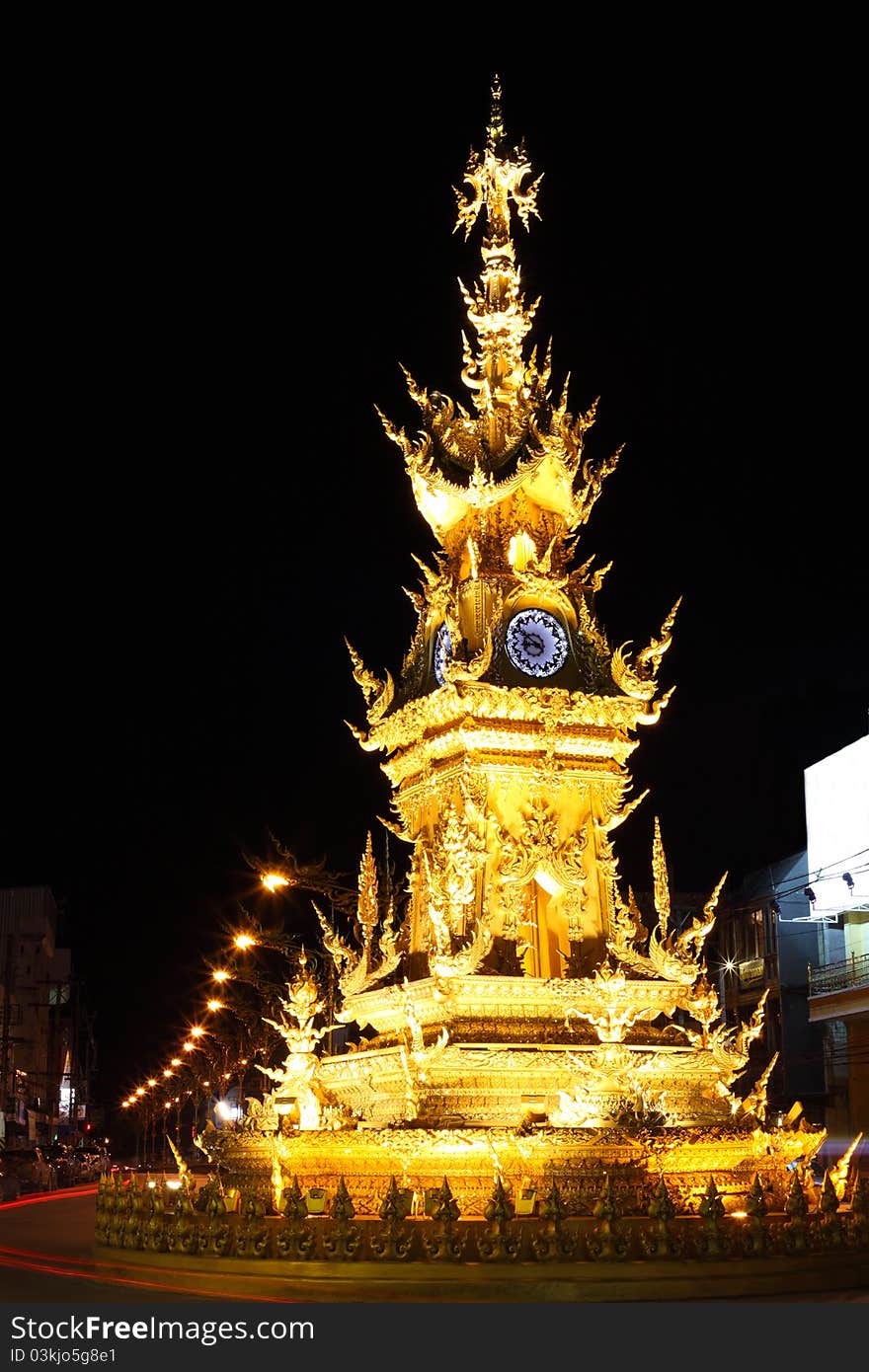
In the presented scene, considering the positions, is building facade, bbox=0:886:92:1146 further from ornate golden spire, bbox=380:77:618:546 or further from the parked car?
ornate golden spire, bbox=380:77:618:546

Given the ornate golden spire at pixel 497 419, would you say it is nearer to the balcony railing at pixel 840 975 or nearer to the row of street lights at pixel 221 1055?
the row of street lights at pixel 221 1055

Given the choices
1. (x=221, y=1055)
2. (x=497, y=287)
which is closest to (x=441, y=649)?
(x=497, y=287)

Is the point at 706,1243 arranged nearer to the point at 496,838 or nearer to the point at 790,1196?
the point at 790,1196

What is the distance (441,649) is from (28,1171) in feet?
122

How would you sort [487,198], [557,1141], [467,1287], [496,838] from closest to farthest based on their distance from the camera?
[467,1287], [557,1141], [496,838], [487,198]

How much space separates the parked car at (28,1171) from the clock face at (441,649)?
2771cm

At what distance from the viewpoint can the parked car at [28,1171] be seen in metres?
49.6

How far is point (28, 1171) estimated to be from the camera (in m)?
53.9

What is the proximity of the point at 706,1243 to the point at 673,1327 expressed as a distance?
2505 millimetres

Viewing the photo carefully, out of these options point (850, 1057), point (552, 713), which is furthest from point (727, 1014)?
point (552, 713)

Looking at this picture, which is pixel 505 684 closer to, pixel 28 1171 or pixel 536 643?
pixel 536 643

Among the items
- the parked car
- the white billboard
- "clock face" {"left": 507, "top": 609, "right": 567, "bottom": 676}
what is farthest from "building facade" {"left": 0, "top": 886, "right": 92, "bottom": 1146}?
"clock face" {"left": 507, "top": 609, "right": 567, "bottom": 676}

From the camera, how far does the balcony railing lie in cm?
4466

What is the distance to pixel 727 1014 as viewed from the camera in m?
57.6
